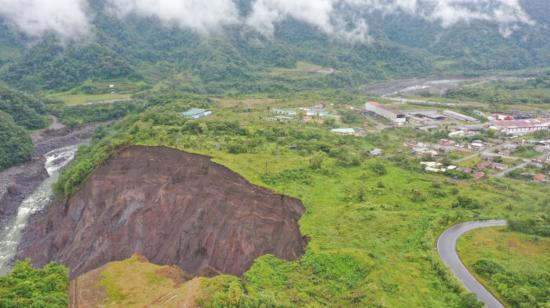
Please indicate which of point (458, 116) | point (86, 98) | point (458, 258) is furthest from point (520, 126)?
point (86, 98)

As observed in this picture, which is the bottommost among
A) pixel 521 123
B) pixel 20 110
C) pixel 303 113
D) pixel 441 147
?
pixel 441 147

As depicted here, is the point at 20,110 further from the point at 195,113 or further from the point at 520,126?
the point at 520,126

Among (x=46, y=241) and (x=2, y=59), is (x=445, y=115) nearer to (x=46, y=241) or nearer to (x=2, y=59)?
(x=46, y=241)

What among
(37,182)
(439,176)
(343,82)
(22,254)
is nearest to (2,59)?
(37,182)

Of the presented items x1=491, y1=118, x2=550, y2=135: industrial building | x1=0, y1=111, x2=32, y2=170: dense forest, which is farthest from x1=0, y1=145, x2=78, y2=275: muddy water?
x1=491, y1=118, x2=550, y2=135: industrial building

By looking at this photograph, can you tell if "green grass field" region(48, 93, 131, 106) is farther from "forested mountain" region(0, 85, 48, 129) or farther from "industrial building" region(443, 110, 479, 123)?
"industrial building" region(443, 110, 479, 123)

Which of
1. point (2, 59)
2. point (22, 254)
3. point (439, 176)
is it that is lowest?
point (22, 254)

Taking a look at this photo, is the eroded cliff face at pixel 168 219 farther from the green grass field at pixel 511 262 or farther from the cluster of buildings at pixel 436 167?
the cluster of buildings at pixel 436 167
